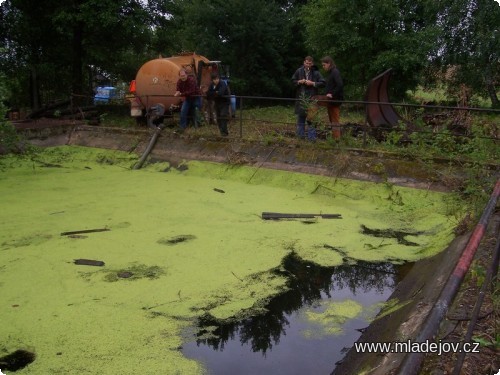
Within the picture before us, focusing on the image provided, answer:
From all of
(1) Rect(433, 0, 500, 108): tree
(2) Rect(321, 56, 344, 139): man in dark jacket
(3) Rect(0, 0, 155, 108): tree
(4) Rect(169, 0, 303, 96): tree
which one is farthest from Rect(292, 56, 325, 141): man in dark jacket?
(4) Rect(169, 0, 303, 96): tree

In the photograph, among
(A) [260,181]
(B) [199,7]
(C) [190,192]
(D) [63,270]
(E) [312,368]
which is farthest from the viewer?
(B) [199,7]

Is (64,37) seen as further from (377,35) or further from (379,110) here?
(377,35)

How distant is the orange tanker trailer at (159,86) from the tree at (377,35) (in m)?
7.22

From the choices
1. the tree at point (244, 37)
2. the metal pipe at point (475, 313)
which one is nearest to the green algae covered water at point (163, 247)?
the metal pipe at point (475, 313)

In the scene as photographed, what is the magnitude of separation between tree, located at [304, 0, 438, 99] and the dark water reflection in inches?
551

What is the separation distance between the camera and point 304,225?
21.1 feet

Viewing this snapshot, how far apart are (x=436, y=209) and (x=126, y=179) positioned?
209 inches

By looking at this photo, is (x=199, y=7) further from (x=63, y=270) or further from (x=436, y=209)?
(x=63, y=270)

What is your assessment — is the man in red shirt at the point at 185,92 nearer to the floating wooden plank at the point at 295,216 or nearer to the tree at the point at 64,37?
the tree at the point at 64,37

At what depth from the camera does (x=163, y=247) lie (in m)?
5.62

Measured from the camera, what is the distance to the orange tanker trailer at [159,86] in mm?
11938

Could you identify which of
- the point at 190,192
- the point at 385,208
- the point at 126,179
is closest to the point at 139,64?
the point at 126,179

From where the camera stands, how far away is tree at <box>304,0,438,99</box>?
56.5 feet

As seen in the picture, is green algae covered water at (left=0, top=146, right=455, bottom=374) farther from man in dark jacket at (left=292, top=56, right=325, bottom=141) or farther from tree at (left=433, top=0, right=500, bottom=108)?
tree at (left=433, top=0, right=500, bottom=108)
